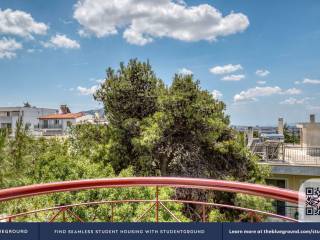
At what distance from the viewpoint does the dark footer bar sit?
1.86 meters

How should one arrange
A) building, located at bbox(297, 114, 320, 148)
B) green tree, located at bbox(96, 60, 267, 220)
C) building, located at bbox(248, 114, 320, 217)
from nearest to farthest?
green tree, located at bbox(96, 60, 267, 220) → building, located at bbox(248, 114, 320, 217) → building, located at bbox(297, 114, 320, 148)

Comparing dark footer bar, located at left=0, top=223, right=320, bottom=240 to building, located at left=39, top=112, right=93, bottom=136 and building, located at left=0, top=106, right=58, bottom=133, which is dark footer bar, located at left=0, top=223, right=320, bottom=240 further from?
building, located at left=0, top=106, right=58, bottom=133

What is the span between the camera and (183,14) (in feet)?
36.8

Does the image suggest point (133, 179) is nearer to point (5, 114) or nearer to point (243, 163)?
point (243, 163)

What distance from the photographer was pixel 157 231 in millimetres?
1892

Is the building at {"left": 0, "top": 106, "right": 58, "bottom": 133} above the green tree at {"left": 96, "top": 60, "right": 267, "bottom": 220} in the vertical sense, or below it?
above

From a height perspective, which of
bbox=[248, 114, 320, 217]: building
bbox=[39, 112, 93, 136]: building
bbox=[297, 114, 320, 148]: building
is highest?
bbox=[39, 112, 93, 136]: building

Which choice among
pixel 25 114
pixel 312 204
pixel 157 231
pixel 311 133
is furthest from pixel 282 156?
pixel 25 114

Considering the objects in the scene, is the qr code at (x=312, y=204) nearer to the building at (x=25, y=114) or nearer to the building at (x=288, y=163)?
the building at (x=288, y=163)

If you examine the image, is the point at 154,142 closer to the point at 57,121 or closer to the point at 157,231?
the point at 157,231

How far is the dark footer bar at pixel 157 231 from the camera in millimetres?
1855

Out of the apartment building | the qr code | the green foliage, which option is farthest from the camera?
the apartment building

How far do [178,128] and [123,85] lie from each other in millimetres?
2252

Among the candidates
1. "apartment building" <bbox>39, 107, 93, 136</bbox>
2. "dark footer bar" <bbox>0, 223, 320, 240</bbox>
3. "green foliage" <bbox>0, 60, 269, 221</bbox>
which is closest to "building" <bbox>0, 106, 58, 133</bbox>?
"apartment building" <bbox>39, 107, 93, 136</bbox>
